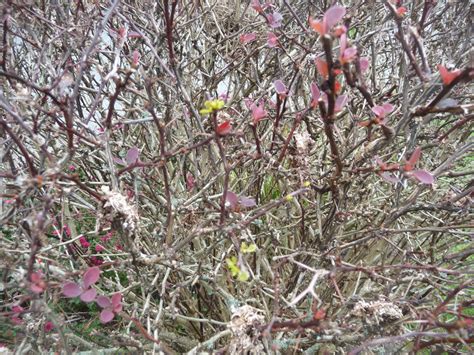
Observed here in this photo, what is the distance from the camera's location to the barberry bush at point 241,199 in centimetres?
138

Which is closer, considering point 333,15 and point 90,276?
point 333,15

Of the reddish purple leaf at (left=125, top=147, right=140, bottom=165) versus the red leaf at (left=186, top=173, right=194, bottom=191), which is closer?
the reddish purple leaf at (left=125, top=147, right=140, bottom=165)

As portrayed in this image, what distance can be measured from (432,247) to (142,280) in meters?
1.39

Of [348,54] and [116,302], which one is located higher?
[348,54]

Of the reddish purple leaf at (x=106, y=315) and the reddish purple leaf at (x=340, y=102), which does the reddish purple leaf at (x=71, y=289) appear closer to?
the reddish purple leaf at (x=106, y=315)

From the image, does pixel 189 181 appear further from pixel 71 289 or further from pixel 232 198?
pixel 71 289

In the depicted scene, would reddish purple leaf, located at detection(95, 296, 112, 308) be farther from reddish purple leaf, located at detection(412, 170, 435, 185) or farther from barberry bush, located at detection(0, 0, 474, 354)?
reddish purple leaf, located at detection(412, 170, 435, 185)

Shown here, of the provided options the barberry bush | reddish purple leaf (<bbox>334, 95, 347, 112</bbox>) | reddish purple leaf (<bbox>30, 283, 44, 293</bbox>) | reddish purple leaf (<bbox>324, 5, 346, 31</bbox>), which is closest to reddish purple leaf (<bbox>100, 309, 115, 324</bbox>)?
the barberry bush

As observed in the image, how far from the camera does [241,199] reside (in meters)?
1.62

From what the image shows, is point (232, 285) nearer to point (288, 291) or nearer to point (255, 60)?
point (288, 291)

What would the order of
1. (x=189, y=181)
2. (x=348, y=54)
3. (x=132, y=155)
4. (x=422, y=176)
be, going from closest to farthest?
1. (x=348, y=54)
2. (x=422, y=176)
3. (x=132, y=155)
4. (x=189, y=181)

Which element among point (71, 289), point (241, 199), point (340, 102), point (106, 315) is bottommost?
point (106, 315)

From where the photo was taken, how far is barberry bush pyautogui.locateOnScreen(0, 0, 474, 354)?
4.53ft

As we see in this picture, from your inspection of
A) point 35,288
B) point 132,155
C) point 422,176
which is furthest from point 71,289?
point 422,176
